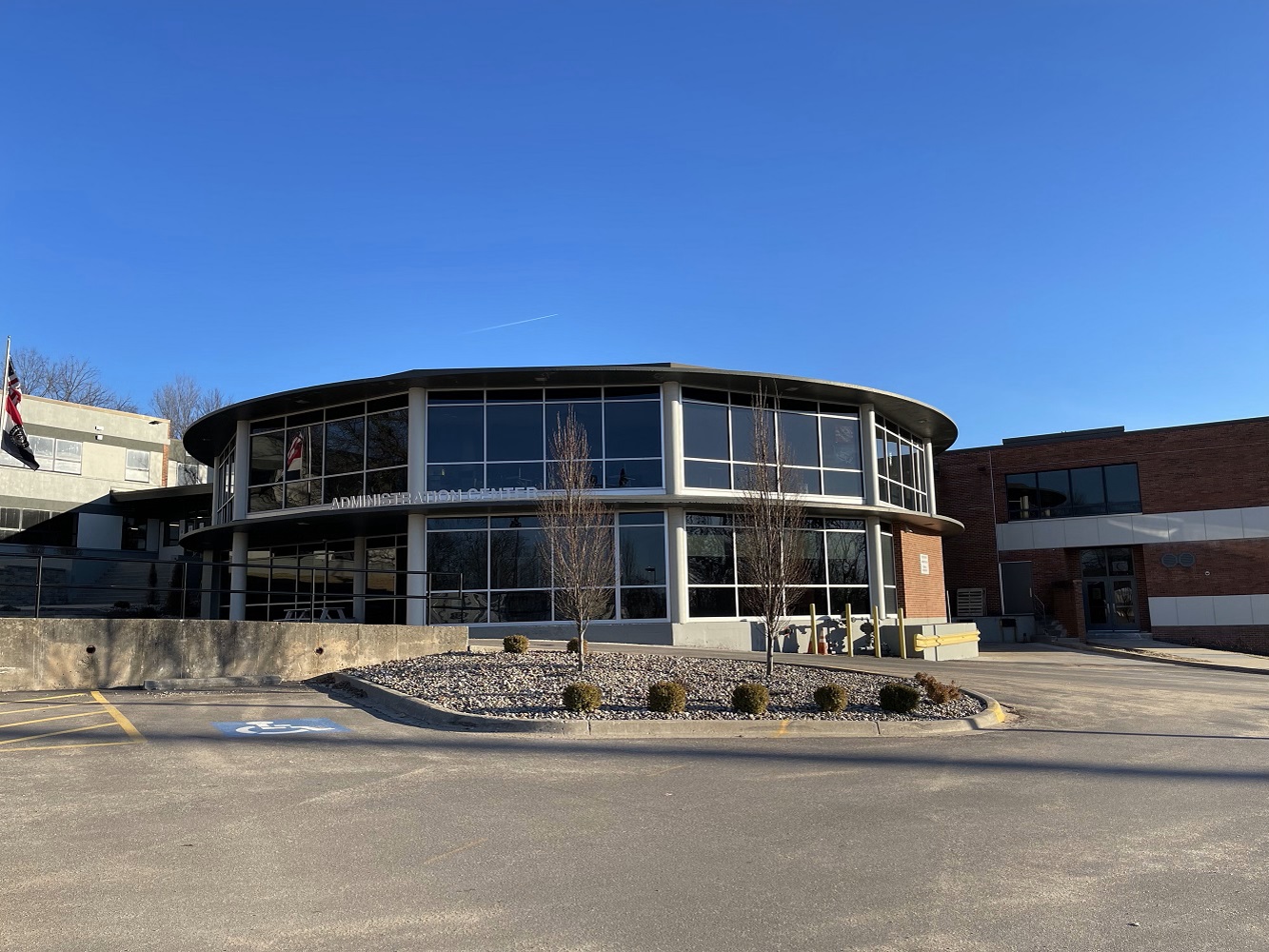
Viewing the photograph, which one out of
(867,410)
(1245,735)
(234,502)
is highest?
(867,410)

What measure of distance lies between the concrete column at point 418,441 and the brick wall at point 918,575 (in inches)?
547

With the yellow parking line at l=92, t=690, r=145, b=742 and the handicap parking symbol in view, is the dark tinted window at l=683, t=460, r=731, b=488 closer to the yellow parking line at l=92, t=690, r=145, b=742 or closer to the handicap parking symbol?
the handicap parking symbol

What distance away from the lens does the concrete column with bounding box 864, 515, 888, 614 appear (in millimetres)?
26734

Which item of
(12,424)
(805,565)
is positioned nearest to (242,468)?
(12,424)

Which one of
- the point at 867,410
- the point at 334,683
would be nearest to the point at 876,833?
the point at 334,683

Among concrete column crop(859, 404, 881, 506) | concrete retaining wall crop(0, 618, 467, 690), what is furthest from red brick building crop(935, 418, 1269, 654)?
concrete retaining wall crop(0, 618, 467, 690)

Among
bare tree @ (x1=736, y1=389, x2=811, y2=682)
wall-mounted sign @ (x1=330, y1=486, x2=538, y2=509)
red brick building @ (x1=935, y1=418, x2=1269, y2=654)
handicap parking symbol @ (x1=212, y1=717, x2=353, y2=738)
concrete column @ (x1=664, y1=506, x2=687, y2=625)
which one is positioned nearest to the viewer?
handicap parking symbol @ (x1=212, y1=717, x2=353, y2=738)

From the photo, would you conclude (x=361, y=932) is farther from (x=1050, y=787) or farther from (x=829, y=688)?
(x=829, y=688)

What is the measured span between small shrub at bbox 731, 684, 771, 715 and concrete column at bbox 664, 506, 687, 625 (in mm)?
10586

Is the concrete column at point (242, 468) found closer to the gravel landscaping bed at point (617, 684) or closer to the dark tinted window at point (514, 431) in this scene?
the dark tinted window at point (514, 431)

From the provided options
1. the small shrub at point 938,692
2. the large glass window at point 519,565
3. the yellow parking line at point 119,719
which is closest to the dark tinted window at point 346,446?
the large glass window at point 519,565

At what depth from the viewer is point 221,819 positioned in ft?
23.2

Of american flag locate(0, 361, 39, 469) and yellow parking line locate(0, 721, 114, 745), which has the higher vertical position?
american flag locate(0, 361, 39, 469)

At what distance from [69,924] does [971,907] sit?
4625 millimetres
